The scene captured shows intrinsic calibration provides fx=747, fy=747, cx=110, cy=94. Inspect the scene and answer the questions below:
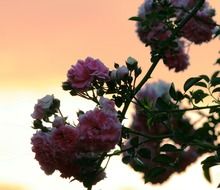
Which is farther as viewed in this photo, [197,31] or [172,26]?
[197,31]

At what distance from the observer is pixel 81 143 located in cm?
317

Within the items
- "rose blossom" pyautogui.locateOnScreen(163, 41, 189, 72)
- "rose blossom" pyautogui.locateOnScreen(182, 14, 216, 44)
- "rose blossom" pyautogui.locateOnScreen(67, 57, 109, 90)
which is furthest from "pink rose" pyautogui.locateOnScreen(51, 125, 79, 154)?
"rose blossom" pyautogui.locateOnScreen(182, 14, 216, 44)

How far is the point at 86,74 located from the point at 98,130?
1.09 ft

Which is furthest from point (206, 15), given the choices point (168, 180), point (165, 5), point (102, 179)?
point (102, 179)

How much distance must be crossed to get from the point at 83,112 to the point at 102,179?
1.04 ft

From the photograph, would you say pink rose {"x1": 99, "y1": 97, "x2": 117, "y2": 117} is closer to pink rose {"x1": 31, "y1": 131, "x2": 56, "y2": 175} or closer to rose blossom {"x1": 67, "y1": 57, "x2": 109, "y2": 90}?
rose blossom {"x1": 67, "y1": 57, "x2": 109, "y2": 90}

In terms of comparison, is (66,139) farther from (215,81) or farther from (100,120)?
(215,81)

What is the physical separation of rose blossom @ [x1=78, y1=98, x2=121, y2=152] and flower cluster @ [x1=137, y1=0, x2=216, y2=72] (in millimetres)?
906

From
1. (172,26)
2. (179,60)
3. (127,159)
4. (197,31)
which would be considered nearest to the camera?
(127,159)

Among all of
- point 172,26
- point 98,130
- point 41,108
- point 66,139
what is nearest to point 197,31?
point 172,26

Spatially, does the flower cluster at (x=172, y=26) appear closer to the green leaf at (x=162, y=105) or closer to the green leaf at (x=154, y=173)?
the green leaf at (x=162, y=105)

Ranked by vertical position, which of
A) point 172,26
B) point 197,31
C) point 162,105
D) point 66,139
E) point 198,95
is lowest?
point 66,139

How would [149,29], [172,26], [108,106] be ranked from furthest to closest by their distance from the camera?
[149,29]
[172,26]
[108,106]

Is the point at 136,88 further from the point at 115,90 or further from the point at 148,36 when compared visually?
the point at 148,36
